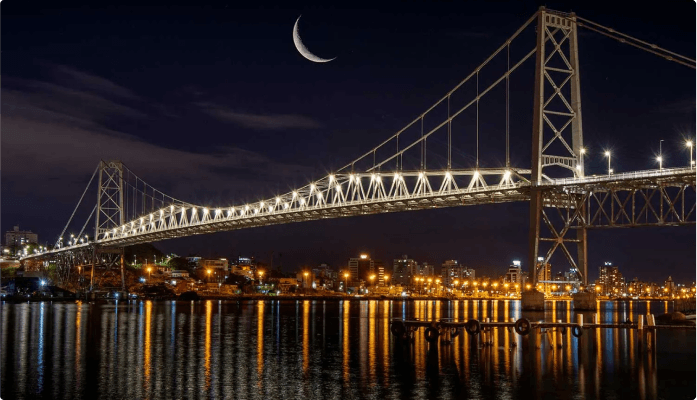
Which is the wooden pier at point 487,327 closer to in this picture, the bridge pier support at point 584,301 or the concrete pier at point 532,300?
the concrete pier at point 532,300

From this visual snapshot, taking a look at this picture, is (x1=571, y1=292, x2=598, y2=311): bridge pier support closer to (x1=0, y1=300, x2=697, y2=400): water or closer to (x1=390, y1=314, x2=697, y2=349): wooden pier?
(x1=0, y1=300, x2=697, y2=400): water

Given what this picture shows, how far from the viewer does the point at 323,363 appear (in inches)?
1227

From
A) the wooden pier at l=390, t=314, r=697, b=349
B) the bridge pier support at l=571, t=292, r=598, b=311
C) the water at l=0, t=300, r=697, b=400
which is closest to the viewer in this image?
the water at l=0, t=300, r=697, b=400

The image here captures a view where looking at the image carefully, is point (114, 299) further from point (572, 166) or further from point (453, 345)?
point (453, 345)

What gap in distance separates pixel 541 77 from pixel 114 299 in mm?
74419

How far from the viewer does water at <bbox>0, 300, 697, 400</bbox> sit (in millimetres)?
24391

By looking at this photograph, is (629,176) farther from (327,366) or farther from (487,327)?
(327,366)

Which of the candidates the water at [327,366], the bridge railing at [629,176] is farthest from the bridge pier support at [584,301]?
the water at [327,366]

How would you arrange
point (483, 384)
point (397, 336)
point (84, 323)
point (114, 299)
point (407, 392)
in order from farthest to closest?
point (114, 299) → point (84, 323) → point (397, 336) → point (483, 384) → point (407, 392)

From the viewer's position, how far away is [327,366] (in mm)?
30219

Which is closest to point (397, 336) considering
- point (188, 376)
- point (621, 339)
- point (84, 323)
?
point (621, 339)

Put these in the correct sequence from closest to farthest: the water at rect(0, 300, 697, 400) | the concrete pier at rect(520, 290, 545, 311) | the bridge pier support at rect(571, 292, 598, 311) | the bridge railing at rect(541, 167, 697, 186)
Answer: the water at rect(0, 300, 697, 400)
the bridge railing at rect(541, 167, 697, 186)
the concrete pier at rect(520, 290, 545, 311)
the bridge pier support at rect(571, 292, 598, 311)

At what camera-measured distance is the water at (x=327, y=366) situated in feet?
80.0

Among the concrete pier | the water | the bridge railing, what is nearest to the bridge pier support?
the concrete pier
